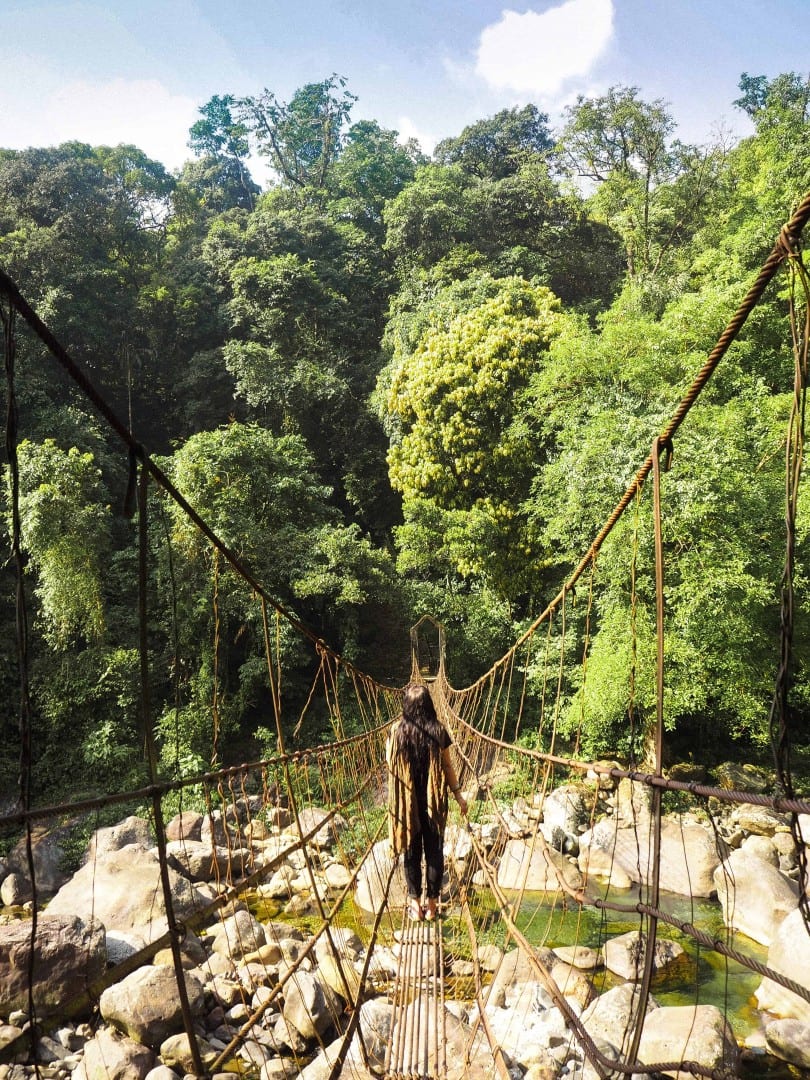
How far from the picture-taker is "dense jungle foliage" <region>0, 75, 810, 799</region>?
511cm

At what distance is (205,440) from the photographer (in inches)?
261

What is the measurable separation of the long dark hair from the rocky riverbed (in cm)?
30

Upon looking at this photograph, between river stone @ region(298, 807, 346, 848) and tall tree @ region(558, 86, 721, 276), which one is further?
tall tree @ region(558, 86, 721, 276)

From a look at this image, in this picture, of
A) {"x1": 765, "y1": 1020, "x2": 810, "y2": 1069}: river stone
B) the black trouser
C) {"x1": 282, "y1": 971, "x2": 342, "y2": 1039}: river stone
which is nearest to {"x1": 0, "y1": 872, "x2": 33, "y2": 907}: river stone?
{"x1": 282, "y1": 971, "x2": 342, "y2": 1039}: river stone

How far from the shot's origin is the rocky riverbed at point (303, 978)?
2076 millimetres

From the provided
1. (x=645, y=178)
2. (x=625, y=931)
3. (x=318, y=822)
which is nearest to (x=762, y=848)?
(x=625, y=931)

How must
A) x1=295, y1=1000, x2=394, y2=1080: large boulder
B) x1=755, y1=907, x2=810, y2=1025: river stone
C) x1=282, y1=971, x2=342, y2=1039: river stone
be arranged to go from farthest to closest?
x1=755, y1=907, x2=810, y2=1025: river stone < x1=282, y1=971, x2=342, y2=1039: river stone < x1=295, y1=1000, x2=394, y2=1080: large boulder

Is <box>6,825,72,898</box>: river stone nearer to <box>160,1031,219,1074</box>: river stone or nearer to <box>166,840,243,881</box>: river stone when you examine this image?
<box>166,840,243,881</box>: river stone

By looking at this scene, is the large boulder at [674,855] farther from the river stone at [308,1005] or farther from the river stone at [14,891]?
the river stone at [14,891]

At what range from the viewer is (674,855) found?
425 centimetres

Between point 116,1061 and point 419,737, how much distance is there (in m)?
1.45

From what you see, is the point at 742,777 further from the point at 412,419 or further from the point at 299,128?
the point at 299,128

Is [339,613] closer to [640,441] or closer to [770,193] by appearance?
[640,441]

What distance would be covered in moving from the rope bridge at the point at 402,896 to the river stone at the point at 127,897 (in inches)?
2.5
